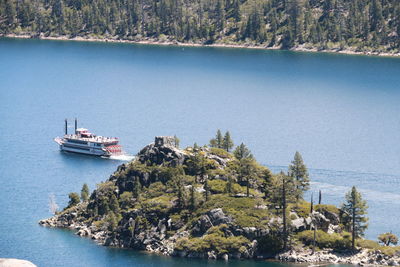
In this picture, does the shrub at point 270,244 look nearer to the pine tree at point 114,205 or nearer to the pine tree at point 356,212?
the pine tree at point 356,212

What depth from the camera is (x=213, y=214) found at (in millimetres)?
151875

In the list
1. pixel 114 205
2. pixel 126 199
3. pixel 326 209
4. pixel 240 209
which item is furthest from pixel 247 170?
pixel 114 205

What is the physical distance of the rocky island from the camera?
5792 inches

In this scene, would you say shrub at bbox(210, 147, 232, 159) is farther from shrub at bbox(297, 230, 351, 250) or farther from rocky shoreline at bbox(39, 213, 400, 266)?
shrub at bbox(297, 230, 351, 250)

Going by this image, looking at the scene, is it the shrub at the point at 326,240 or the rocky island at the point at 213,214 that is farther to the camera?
the shrub at the point at 326,240

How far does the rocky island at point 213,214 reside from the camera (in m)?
147

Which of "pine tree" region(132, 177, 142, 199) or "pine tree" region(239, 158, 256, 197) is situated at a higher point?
"pine tree" region(239, 158, 256, 197)

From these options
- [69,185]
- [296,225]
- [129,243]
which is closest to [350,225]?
[296,225]

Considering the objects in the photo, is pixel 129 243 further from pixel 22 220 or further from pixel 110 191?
pixel 22 220

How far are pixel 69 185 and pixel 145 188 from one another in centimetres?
3494

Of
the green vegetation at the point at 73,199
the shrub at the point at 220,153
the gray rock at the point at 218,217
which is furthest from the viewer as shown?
the shrub at the point at 220,153

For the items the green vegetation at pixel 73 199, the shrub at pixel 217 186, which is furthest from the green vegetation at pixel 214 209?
the shrub at pixel 217 186

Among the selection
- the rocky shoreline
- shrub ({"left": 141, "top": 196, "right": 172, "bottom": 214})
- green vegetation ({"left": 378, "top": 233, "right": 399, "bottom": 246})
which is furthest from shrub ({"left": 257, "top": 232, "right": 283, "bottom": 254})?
shrub ({"left": 141, "top": 196, "right": 172, "bottom": 214})

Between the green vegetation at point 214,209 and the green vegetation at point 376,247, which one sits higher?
the green vegetation at point 214,209
